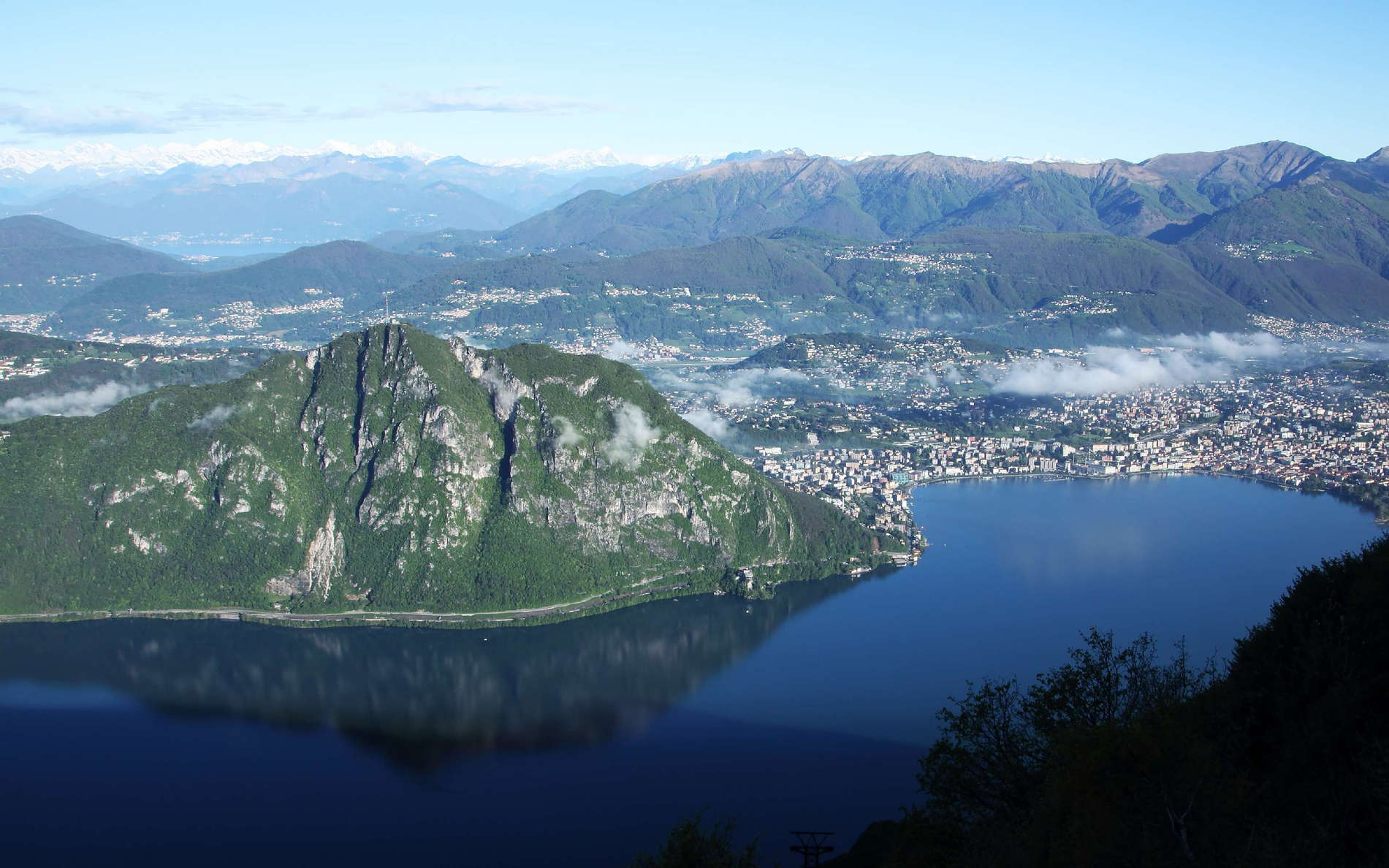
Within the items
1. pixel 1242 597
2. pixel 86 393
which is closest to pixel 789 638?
pixel 1242 597

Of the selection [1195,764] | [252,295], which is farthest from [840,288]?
[1195,764]

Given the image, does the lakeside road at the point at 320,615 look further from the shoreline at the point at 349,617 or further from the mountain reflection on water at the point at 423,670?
the mountain reflection on water at the point at 423,670

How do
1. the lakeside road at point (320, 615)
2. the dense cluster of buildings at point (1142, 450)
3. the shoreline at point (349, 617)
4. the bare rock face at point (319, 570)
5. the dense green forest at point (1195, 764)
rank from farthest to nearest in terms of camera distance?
the dense cluster of buildings at point (1142, 450) → the bare rock face at point (319, 570) → the lakeside road at point (320, 615) → the shoreline at point (349, 617) → the dense green forest at point (1195, 764)

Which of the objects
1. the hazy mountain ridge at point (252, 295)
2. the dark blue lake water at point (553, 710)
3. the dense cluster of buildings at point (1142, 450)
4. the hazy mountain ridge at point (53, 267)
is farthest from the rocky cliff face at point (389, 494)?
the hazy mountain ridge at point (53, 267)

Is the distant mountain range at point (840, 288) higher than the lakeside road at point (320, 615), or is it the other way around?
the distant mountain range at point (840, 288)

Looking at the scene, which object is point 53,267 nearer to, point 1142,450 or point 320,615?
point 320,615

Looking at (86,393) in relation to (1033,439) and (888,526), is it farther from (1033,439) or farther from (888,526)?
(1033,439)
